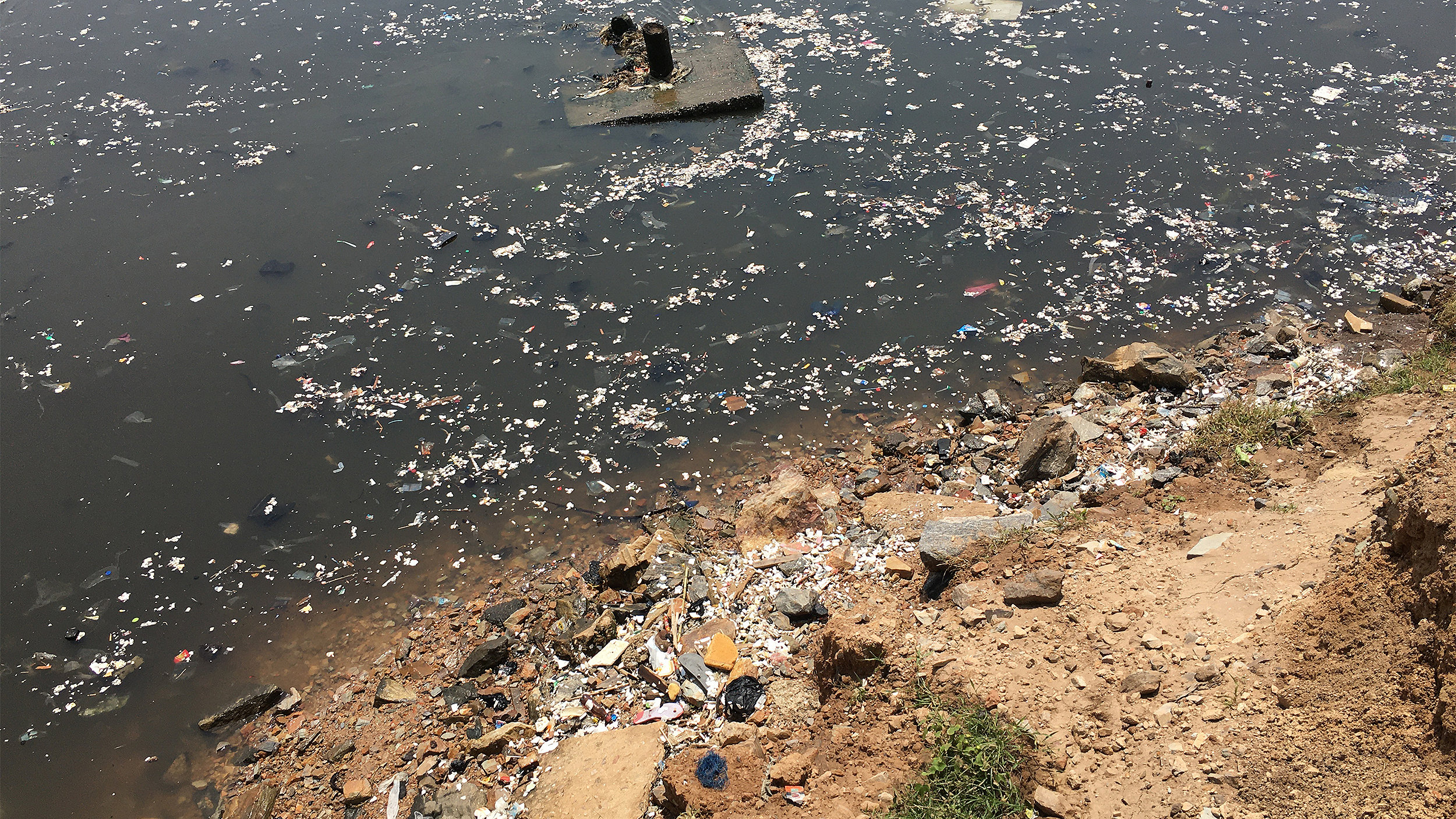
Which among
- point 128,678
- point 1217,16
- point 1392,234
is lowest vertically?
point 128,678

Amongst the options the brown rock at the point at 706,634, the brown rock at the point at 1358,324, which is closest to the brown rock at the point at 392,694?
the brown rock at the point at 706,634

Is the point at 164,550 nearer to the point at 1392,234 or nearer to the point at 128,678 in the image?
the point at 128,678

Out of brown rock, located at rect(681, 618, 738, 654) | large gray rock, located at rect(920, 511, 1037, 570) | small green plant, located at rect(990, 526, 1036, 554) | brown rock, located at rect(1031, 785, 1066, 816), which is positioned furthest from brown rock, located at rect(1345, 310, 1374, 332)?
brown rock, located at rect(681, 618, 738, 654)

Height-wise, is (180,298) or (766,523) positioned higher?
(180,298)

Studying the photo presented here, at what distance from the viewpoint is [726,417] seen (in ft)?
16.0

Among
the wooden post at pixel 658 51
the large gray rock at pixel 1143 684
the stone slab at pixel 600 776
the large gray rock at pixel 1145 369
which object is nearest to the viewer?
the large gray rock at pixel 1143 684

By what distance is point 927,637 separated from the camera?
3.04 metres

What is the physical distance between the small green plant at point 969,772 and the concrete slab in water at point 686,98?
→ 5.96m

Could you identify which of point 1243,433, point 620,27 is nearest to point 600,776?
point 1243,433

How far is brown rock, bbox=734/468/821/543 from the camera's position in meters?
4.05

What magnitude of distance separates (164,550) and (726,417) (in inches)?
125

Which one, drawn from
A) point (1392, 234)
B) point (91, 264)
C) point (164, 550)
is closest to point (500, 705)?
point (164, 550)

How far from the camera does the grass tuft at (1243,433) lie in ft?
12.7

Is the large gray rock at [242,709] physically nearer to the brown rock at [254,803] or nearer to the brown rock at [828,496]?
the brown rock at [254,803]
